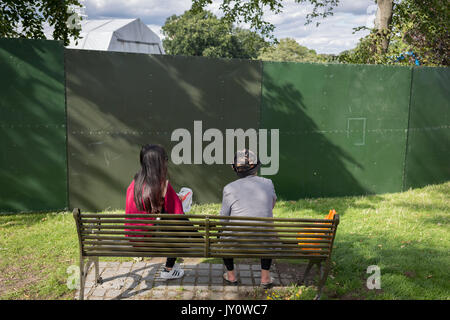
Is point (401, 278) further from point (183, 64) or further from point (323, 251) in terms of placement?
point (183, 64)

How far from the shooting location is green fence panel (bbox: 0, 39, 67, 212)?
19.8ft

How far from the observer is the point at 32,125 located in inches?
244

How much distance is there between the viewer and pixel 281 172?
7.41 m

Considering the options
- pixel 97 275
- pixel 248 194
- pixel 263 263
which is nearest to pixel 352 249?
pixel 263 263

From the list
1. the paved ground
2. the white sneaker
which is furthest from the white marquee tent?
the white sneaker

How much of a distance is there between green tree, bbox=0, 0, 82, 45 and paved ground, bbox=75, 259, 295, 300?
15.9 ft

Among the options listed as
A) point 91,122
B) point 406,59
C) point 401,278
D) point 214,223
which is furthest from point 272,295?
point 406,59

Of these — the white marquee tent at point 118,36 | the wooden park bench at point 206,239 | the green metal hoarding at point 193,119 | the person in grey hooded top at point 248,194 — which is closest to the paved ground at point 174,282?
the wooden park bench at point 206,239

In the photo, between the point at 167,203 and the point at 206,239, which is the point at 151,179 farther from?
the point at 206,239

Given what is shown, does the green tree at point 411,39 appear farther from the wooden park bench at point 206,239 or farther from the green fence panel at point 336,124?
the wooden park bench at point 206,239

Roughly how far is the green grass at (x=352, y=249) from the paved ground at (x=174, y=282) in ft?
0.97

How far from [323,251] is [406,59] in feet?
26.5

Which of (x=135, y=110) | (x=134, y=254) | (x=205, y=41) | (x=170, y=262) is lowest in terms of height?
(x=170, y=262)

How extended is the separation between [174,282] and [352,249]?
91.1 inches
